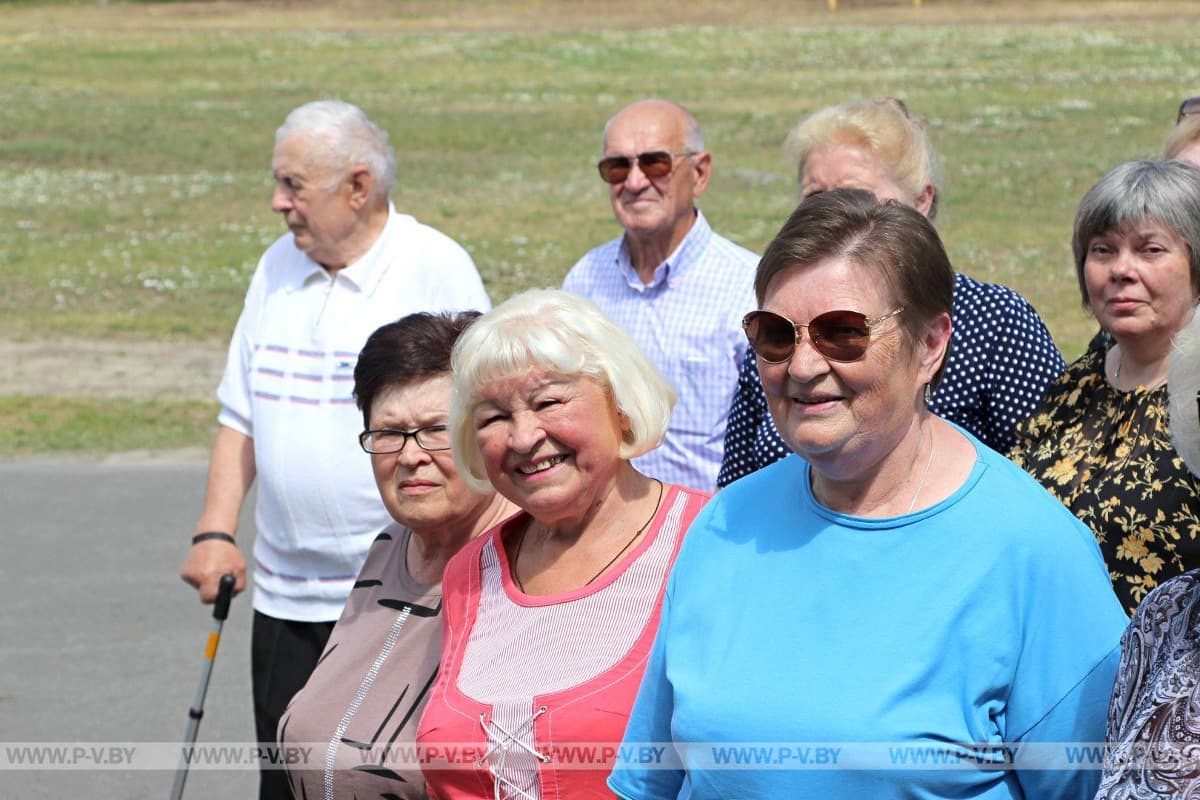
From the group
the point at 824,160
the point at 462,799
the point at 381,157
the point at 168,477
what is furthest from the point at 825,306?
the point at 168,477

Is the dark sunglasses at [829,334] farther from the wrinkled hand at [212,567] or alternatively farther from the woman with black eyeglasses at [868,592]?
the wrinkled hand at [212,567]

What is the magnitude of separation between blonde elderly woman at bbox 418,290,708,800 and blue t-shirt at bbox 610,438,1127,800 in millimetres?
468

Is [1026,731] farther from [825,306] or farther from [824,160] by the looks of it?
[824,160]

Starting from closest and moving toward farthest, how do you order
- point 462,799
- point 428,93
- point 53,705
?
point 462,799
point 53,705
point 428,93

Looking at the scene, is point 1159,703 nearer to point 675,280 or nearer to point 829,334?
point 829,334

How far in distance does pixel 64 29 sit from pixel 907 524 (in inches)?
1933

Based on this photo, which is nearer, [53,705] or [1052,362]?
[1052,362]

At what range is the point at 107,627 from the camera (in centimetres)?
753

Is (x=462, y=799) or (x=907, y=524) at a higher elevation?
(x=907, y=524)

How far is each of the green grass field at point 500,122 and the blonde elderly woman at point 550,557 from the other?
3.22 metres

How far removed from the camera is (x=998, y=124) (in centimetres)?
2548

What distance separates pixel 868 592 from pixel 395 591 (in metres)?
1.58

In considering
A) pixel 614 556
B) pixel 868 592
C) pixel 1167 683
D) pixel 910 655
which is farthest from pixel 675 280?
pixel 1167 683

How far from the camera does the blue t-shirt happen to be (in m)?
2.36
